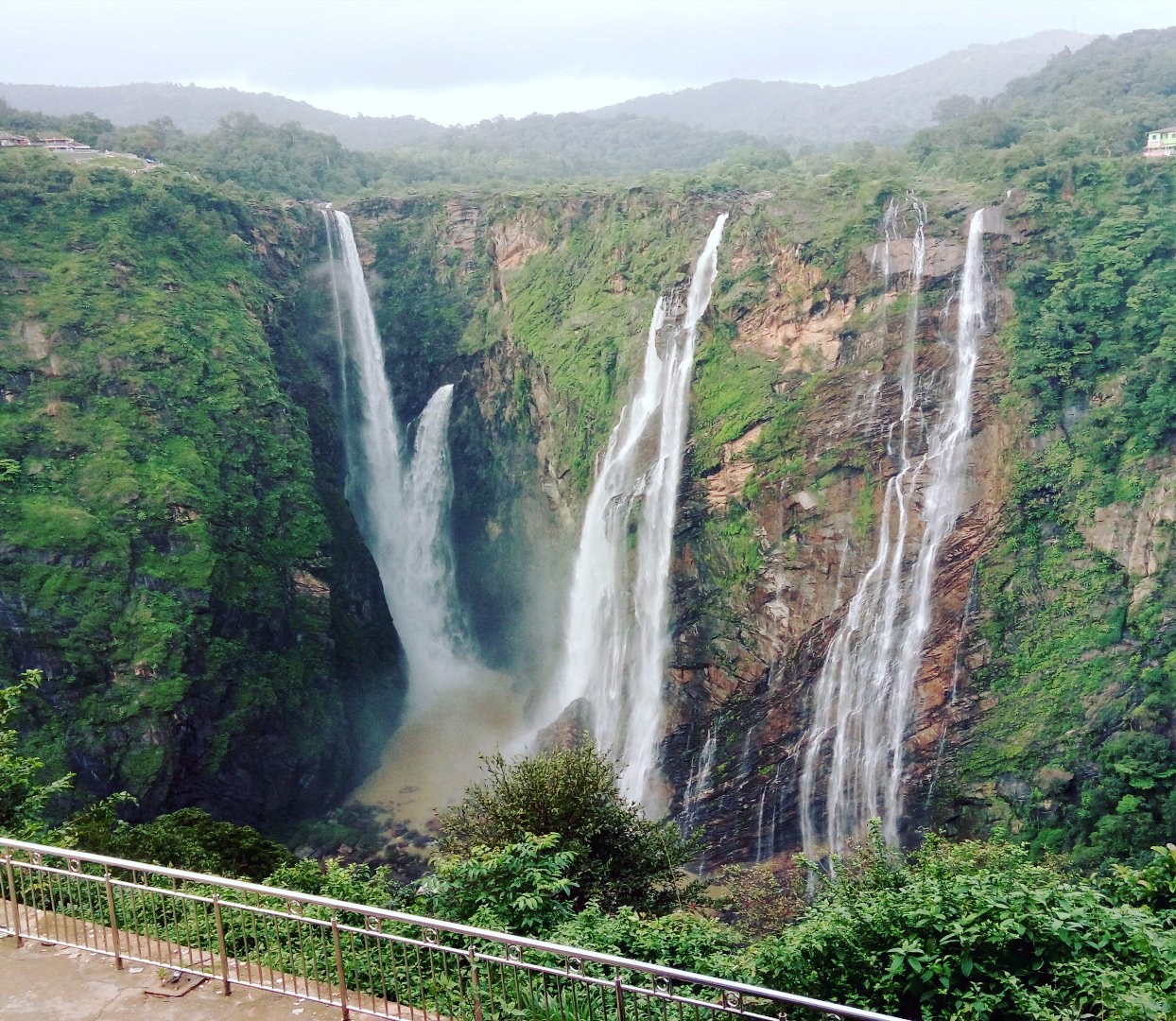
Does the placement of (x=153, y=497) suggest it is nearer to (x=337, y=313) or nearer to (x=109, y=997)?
(x=337, y=313)

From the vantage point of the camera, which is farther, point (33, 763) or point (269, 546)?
point (269, 546)

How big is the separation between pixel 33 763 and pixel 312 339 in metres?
25.0

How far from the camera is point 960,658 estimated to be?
2339cm

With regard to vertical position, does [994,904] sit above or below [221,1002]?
above

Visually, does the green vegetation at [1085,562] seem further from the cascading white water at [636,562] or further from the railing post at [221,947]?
the railing post at [221,947]

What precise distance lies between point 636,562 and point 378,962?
20901 millimetres

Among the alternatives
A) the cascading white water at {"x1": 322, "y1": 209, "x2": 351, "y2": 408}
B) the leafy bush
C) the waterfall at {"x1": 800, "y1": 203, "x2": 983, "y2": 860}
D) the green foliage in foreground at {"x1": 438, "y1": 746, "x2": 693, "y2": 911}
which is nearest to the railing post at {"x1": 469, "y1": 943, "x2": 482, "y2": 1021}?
the leafy bush

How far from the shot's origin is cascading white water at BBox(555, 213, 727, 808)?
26438 mm

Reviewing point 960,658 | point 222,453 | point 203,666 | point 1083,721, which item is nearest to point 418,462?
point 222,453

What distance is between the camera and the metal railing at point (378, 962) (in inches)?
241

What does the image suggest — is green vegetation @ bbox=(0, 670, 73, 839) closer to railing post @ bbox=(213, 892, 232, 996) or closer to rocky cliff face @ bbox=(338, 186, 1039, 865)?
railing post @ bbox=(213, 892, 232, 996)

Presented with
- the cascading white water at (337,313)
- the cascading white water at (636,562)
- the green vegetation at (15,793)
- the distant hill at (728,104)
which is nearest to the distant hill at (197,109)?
the distant hill at (728,104)

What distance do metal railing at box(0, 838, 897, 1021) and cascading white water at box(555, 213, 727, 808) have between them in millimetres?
18094

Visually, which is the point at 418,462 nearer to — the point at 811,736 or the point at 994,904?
the point at 811,736
